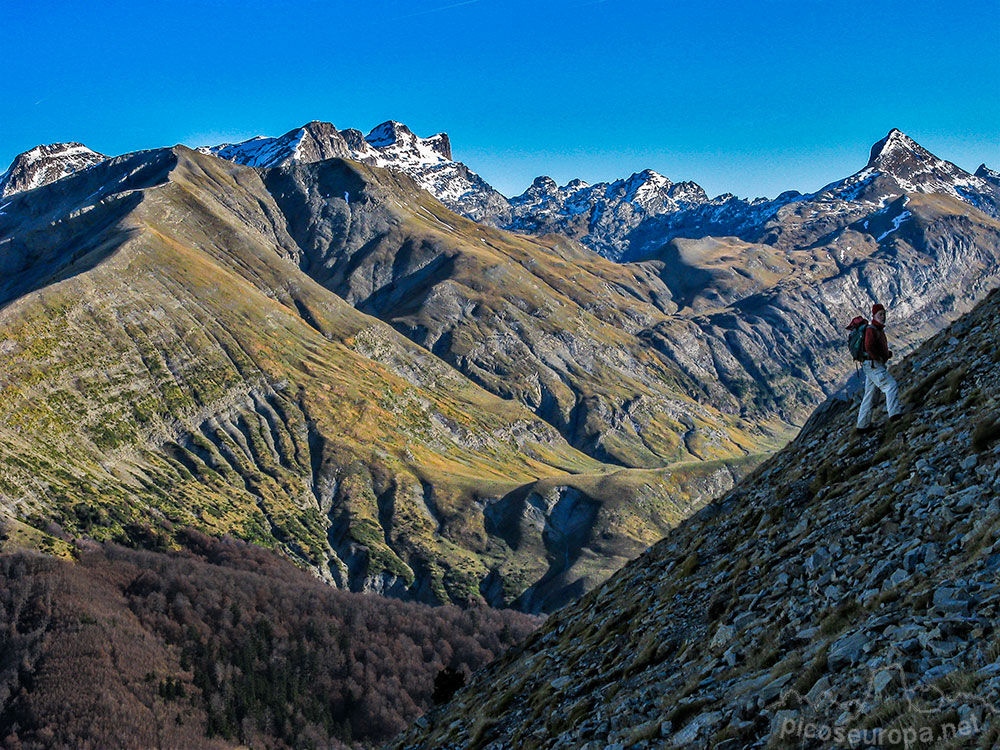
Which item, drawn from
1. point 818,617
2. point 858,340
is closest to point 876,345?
point 858,340

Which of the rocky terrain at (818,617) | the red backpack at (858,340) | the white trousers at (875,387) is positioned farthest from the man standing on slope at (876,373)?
the rocky terrain at (818,617)

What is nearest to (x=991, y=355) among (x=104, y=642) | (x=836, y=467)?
(x=836, y=467)

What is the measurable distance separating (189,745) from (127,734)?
51.1ft

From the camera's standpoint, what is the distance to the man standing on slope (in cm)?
2662

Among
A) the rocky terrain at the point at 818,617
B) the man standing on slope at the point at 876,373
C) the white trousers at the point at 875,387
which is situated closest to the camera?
the rocky terrain at the point at 818,617

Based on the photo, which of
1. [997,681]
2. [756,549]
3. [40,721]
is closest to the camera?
[997,681]

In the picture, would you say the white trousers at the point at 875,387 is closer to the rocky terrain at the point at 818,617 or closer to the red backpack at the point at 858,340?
the red backpack at the point at 858,340

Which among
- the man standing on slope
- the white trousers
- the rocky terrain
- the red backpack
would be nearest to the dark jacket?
the man standing on slope

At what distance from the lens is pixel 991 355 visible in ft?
83.7

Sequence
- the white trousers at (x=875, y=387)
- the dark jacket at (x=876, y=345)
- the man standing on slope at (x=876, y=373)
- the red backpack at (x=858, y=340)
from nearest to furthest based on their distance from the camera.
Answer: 1. the white trousers at (x=875, y=387)
2. the man standing on slope at (x=876, y=373)
3. the dark jacket at (x=876, y=345)
4. the red backpack at (x=858, y=340)

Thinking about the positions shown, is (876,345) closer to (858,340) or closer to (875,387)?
(858,340)

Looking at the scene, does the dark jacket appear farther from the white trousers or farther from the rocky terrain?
the rocky terrain

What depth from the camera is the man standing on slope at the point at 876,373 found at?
87.4 feet

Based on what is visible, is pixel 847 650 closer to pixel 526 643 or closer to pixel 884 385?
pixel 884 385
